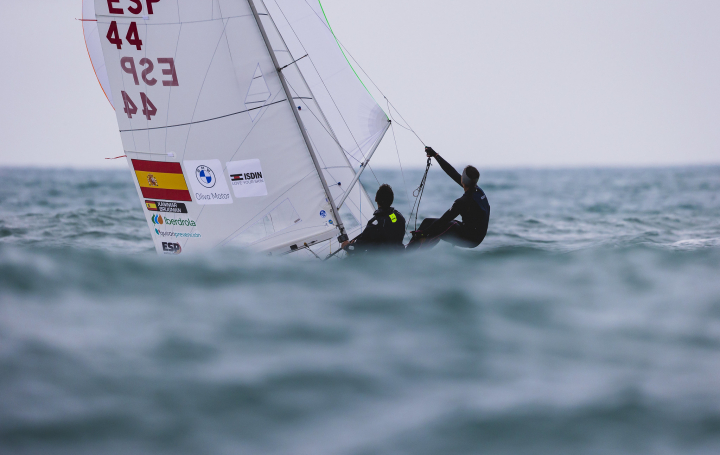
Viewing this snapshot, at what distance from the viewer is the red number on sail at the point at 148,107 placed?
6957mm

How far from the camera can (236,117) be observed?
6.86 meters

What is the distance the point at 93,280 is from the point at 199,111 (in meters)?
2.77

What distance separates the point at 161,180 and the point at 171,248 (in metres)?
0.81

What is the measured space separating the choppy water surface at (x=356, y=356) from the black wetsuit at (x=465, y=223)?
4.12ft

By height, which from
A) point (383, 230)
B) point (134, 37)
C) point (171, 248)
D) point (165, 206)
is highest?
point (134, 37)

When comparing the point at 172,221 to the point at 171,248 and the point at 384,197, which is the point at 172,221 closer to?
the point at 171,248

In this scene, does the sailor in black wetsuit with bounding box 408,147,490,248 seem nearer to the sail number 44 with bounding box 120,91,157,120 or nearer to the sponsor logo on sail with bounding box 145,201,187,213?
the sponsor logo on sail with bounding box 145,201,187,213

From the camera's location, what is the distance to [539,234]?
12.1m

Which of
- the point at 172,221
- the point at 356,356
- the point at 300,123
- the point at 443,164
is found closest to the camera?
the point at 356,356

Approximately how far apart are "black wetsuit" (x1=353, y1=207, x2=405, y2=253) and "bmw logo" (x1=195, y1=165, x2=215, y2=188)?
1.83 m

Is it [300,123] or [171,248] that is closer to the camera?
[300,123]

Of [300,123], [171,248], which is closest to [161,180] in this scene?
[171,248]

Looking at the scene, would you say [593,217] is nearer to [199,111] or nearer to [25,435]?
[199,111]

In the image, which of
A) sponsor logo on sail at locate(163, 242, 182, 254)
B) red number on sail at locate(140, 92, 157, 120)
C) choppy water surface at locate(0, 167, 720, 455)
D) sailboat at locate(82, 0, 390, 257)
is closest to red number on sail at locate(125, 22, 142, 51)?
sailboat at locate(82, 0, 390, 257)
